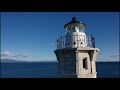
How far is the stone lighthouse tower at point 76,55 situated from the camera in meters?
5.75

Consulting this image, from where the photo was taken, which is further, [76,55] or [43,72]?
[43,72]

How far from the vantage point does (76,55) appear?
570 centimetres

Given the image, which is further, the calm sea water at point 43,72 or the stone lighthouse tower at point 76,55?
the calm sea water at point 43,72

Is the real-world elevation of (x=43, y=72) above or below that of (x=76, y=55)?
below

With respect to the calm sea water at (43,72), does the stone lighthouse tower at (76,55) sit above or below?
above

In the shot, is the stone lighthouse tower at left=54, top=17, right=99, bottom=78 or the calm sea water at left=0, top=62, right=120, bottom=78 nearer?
the stone lighthouse tower at left=54, top=17, right=99, bottom=78

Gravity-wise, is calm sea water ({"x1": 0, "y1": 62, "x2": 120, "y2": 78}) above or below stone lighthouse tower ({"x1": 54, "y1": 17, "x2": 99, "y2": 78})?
below

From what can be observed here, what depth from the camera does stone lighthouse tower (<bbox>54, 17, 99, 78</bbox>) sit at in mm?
5750
